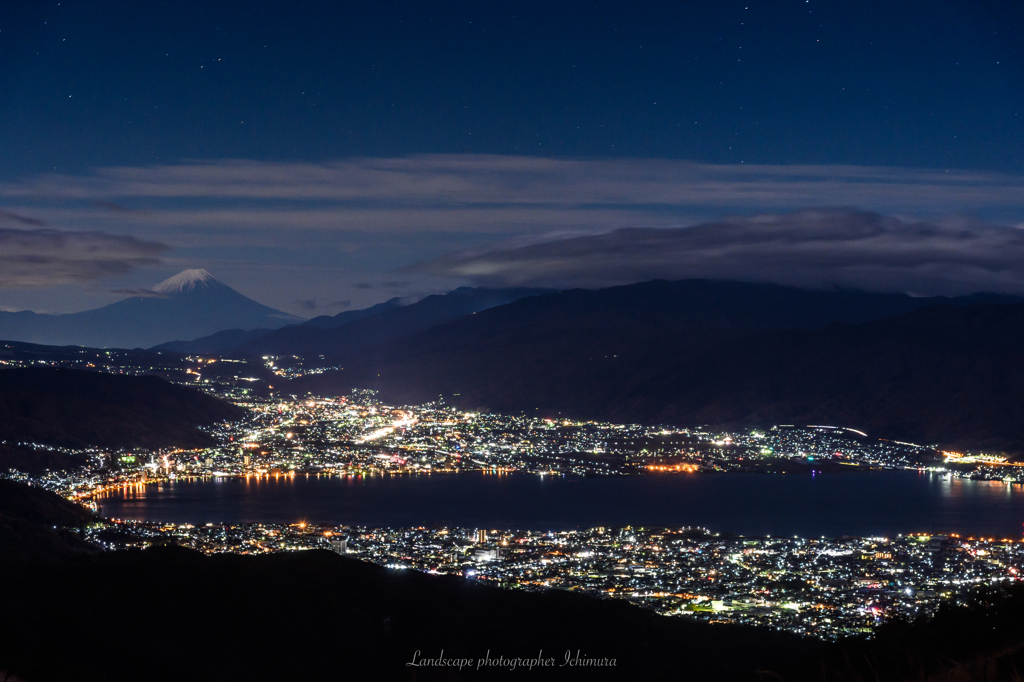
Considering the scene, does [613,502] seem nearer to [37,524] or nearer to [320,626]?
[37,524]

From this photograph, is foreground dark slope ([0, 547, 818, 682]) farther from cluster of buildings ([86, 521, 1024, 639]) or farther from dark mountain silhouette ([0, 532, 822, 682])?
cluster of buildings ([86, 521, 1024, 639])

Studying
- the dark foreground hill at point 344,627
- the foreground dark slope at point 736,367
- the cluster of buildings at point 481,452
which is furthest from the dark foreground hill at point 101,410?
the dark foreground hill at point 344,627

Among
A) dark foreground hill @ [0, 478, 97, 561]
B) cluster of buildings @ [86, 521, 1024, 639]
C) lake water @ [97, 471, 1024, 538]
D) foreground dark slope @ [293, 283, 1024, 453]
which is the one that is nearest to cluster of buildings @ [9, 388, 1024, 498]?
lake water @ [97, 471, 1024, 538]

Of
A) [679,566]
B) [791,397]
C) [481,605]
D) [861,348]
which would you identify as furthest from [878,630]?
[861,348]

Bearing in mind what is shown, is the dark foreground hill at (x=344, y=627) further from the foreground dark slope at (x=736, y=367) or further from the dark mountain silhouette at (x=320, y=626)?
the foreground dark slope at (x=736, y=367)

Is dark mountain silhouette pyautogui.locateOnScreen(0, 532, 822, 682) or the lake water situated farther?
the lake water

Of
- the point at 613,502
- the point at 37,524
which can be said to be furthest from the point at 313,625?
the point at 613,502

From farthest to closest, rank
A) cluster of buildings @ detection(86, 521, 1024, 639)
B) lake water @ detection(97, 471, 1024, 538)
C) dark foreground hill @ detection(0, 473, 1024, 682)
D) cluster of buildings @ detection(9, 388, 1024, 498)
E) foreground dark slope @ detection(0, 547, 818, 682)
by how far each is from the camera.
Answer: cluster of buildings @ detection(9, 388, 1024, 498), lake water @ detection(97, 471, 1024, 538), cluster of buildings @ detection(86, 521, 1024, 639), foreground dark slope @ detection(0, 547, 818, 682), dark foreground hill @ detection(0, 473, 1024, 682)
